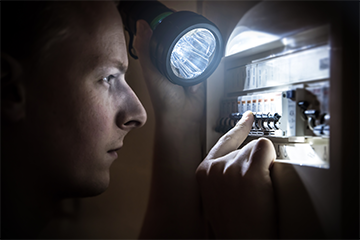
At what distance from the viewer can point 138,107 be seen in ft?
3.01

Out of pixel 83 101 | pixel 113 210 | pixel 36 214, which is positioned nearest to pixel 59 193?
pixel 36 214

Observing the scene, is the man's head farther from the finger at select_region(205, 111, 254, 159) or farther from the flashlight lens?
the finger at select_region(205, 111, 254, 159)

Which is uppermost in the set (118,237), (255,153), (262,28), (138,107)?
(262,28)

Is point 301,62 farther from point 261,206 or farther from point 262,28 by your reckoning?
point 261,206

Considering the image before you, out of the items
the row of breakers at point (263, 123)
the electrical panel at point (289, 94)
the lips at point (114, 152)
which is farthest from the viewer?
the lips at point (114, 152)

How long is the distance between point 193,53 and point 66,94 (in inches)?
20.9

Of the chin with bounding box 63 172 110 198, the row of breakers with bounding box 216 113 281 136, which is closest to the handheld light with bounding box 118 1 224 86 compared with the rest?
the row of breakers with bounding box 216 113 281 136

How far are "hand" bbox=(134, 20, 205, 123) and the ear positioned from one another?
0.45 meters

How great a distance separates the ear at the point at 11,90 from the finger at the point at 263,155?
0.75 meters

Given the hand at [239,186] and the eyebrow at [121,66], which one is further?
the eyebrow at [121,66]

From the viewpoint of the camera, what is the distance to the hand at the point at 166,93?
98 centimetres

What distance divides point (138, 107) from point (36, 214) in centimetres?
51

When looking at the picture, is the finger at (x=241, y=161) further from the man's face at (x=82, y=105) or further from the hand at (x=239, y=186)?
the man's face at (x=82, y=105)

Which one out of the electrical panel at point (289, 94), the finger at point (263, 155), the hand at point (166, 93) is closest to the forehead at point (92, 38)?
the hand at point (166, 93)
